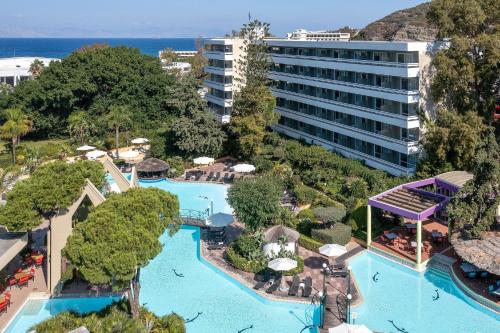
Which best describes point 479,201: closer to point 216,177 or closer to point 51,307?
point 51,307

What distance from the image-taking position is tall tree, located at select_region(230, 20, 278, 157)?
47.8 metres

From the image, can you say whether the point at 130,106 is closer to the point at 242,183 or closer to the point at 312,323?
the point at 242,183

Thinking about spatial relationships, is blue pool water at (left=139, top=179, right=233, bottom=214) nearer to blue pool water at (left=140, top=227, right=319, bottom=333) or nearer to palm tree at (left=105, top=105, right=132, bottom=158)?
palm tree at (left=105, top=105, right=132, bottom=158)

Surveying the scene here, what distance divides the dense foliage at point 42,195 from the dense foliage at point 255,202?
877 centimetres

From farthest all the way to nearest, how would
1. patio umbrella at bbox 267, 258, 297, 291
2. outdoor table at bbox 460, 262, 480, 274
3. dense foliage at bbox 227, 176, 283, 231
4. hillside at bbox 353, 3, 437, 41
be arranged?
1. hillside at bbox 353, 3, 437, 41
2. dense foliage at bbox 227, 176, 283, 231
3. outdoor table at bbox 460, 262, 480, 274
4. patio umbrella at bbox 267, 258, 297, 291

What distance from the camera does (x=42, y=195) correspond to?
23625 mm

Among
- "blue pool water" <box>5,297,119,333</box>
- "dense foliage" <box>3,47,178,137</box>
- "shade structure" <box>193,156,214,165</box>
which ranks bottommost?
"blue pool water" <box>5,297,119,333</box>

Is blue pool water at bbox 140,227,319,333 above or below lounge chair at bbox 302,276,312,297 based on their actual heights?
below

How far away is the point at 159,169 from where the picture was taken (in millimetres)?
46719

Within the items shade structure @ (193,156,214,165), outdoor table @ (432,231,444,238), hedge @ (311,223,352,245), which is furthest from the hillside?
hedge @ (311,223,352,245)

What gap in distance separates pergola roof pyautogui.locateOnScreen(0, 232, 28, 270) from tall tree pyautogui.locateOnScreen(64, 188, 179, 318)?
487cm

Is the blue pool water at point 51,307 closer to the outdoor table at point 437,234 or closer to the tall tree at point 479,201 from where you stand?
the tall tree at point 479,201

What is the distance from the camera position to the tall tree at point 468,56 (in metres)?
36.2

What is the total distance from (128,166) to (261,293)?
2871 cm
